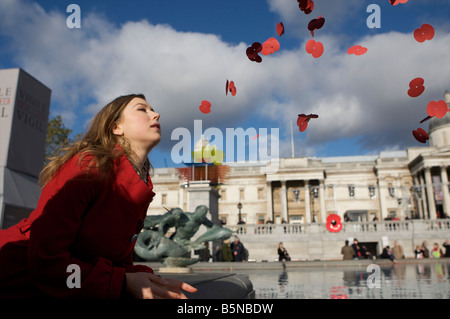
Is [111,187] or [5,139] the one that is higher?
[5,139]

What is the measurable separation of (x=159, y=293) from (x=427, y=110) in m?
2.11

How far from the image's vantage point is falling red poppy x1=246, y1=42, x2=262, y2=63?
8.08ft

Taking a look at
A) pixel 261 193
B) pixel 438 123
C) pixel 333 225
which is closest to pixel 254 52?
pixel 333 225

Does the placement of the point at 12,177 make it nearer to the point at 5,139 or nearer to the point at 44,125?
the point at 5,139

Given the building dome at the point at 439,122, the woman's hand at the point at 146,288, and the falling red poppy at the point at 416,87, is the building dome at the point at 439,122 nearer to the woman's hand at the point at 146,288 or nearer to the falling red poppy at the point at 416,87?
the falling red poppy at the point at 416,87

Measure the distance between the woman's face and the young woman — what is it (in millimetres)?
93

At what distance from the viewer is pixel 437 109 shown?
236 cm

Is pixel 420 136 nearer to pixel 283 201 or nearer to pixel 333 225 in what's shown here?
pixel 333 225

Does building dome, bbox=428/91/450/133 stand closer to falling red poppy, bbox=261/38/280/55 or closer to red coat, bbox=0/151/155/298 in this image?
falling red poppy, bbox=261/38/280/55

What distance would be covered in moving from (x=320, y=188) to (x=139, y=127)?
2126 inches

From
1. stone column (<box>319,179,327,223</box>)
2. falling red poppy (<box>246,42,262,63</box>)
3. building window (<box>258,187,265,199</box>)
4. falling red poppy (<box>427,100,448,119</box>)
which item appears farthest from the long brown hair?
building window (<box>258,187,265,199</box>)

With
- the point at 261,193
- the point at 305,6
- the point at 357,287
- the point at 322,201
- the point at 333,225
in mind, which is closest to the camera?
the point at 305,6
